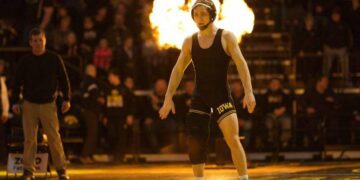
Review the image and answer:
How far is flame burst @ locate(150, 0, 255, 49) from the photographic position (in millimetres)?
14969

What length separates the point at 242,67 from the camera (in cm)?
900

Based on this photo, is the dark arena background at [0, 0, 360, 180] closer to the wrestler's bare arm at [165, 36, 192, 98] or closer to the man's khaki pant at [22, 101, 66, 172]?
the man's khaki pant at [22, 101, 66, 172]

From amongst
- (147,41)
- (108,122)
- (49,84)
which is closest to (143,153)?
(108,122)

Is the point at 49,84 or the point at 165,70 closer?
the point at 49,84

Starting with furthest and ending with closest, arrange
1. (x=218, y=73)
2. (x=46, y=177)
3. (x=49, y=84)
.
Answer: (x=46, y=177), (x=49, y=84), (x=218, y=73)

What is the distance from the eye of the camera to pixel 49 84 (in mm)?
11531

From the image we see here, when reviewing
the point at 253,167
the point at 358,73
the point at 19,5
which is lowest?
the point at 253,167

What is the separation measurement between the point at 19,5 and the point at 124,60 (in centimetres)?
318

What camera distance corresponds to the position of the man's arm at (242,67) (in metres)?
8.80

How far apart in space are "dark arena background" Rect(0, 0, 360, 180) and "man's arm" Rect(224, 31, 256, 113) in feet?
17.4

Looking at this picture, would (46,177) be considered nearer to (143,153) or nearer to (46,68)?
(46,68)

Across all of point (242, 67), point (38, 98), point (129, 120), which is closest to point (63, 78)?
point (38, 98)

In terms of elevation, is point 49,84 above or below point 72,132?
above

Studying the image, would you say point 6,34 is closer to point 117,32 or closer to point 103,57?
point 103,57
